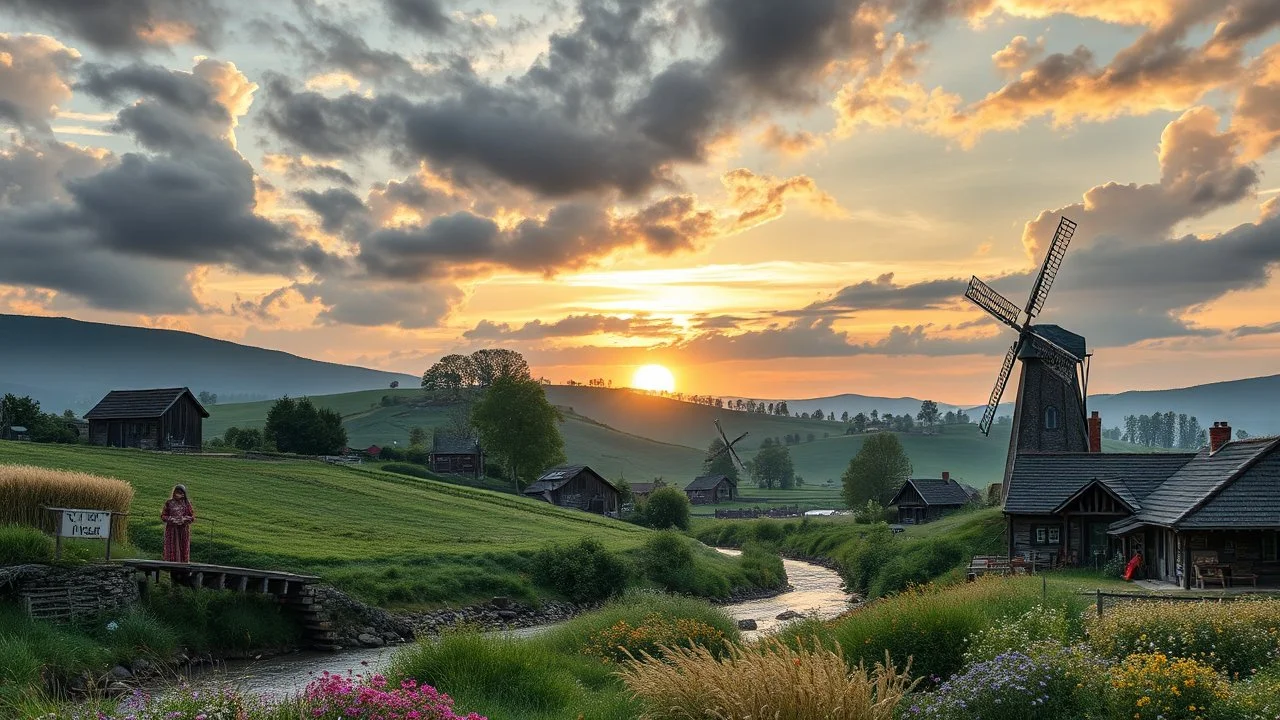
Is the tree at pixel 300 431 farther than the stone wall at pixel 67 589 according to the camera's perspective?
Yes

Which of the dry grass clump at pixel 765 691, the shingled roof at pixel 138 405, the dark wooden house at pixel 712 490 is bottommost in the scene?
the dark wooden house at pixel 712 490

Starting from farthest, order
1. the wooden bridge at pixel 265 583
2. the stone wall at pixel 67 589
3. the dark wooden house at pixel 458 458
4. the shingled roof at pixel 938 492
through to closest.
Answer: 1. the dark wooden house at pixel 458 458
2. the shingled roof at pixel 938 492
3. the wooden bridge at pixel 265 583
4. the stone wall at pixel 67 589

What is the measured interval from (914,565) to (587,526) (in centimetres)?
2813

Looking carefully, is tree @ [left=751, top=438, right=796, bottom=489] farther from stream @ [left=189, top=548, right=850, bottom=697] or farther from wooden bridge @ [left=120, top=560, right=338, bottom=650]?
wooden bridge @ [left=120, top=560, right=338, bottom=650]

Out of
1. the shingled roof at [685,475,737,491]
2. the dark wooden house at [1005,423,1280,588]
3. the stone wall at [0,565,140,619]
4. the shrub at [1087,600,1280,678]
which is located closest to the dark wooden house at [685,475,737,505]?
the shingled roof at [685,475,737,491]

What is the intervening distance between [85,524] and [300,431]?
6182 centimetres

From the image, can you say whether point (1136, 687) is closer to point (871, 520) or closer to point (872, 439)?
point (871, 520)

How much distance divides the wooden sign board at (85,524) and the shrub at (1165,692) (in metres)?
26.9

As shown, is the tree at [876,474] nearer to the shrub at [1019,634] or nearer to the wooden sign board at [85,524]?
the wooden sign board at [85,524]

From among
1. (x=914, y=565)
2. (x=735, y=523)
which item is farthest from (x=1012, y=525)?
(x=735, y=523)

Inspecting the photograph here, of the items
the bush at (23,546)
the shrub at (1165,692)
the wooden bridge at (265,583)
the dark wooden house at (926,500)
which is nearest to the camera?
the shrub at (1165,692)

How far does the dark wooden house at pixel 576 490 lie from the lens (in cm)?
9525

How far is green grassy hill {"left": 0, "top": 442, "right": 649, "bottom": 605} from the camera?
40000 mm

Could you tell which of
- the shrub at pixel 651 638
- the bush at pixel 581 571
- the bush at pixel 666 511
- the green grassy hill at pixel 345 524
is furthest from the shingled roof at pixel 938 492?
the shrub at pixel 651 638
